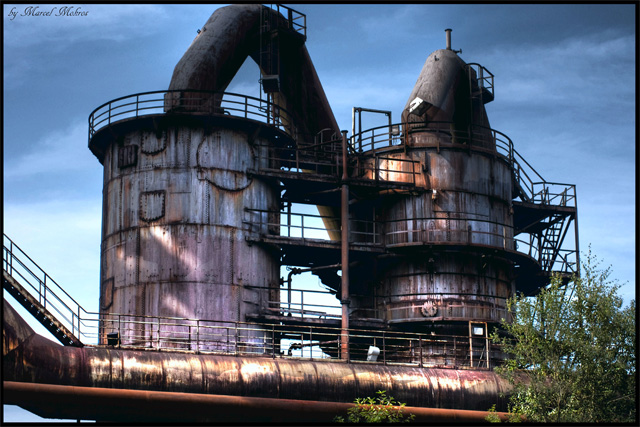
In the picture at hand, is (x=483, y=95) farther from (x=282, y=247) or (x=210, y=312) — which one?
(x=210, y=312)

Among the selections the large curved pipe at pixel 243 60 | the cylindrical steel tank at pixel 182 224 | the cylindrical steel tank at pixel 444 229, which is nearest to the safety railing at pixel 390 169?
the cylindrical steel tank at pixel 444 229

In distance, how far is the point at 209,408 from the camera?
32.6 m

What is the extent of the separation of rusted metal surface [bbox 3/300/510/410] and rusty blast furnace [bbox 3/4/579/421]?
78mm

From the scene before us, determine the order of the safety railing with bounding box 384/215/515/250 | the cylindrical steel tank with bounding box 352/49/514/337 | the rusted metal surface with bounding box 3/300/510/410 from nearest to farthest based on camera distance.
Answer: the rusted metal surface with bounding box 3/300/510/410 < the cylindrical steel tank with bounding box 352/49/514/337 < the safety railing with bounding box 384/215/515/250

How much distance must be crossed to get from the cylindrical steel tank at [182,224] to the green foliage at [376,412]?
6.12m

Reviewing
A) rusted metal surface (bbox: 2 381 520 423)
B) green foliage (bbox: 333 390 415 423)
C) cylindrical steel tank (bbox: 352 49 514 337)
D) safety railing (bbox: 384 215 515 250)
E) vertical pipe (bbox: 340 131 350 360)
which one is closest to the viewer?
rusted metal surface (bbox: 2 381 520 423)

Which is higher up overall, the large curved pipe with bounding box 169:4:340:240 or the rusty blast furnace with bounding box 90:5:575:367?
the large curved pipe with bounding box 169:4:340:240

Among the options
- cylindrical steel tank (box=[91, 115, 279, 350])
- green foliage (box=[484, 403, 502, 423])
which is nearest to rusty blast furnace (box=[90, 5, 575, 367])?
cylindrical steel tank (box=[91, 115, 279, 350])

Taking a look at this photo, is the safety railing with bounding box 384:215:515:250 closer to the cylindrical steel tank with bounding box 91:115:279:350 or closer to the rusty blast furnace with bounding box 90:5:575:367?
the rusty blast furnace with bounding box 90:5:575:367

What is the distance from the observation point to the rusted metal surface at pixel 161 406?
99.3ft

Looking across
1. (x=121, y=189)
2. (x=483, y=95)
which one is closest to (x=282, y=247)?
(x=121, y=189)

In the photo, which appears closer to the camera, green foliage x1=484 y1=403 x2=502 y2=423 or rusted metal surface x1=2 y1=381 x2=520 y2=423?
rusted metal surface x1=2 y1=381 x2=520 y2=423

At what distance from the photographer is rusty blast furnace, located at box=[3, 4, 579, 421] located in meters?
36.8

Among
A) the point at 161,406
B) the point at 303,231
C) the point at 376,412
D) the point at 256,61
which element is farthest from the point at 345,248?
the point at 161,406
